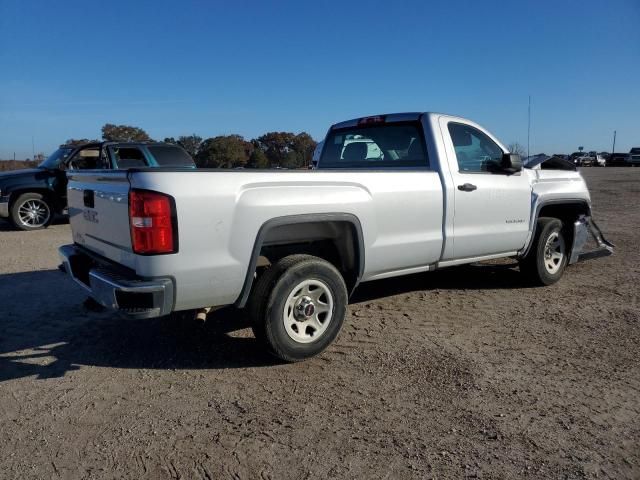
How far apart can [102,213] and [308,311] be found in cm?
170

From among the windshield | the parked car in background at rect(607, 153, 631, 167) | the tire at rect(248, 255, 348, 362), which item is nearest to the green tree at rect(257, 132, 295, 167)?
the windshield

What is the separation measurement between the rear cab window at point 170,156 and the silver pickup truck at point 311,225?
5.90m

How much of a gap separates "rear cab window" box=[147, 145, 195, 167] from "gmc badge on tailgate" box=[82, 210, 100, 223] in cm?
686

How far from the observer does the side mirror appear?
521cm

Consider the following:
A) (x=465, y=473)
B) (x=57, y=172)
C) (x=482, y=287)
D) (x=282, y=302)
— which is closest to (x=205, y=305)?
(x=282, y=302)

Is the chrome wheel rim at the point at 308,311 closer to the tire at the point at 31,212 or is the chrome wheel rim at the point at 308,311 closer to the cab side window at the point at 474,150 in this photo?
the cab side window at the point at 474,150

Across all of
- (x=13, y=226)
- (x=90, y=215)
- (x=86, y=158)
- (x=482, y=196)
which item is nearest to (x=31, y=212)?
(x=13, y=226)

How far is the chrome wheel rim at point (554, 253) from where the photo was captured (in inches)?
240

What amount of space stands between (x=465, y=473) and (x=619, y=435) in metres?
1.06

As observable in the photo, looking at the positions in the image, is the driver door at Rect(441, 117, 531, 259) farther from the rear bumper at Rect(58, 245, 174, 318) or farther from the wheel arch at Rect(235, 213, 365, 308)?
A: the rear bumper at Rect(58, 245, 174, 318)

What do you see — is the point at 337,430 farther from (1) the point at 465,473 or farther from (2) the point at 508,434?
(2) the point at 508,434

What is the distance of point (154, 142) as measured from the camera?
36.1 ft

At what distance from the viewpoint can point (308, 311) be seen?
389 cm

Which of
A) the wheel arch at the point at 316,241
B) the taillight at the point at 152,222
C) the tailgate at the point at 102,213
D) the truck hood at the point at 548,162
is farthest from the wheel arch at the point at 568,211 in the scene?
the tailgate at the point at 102,213
